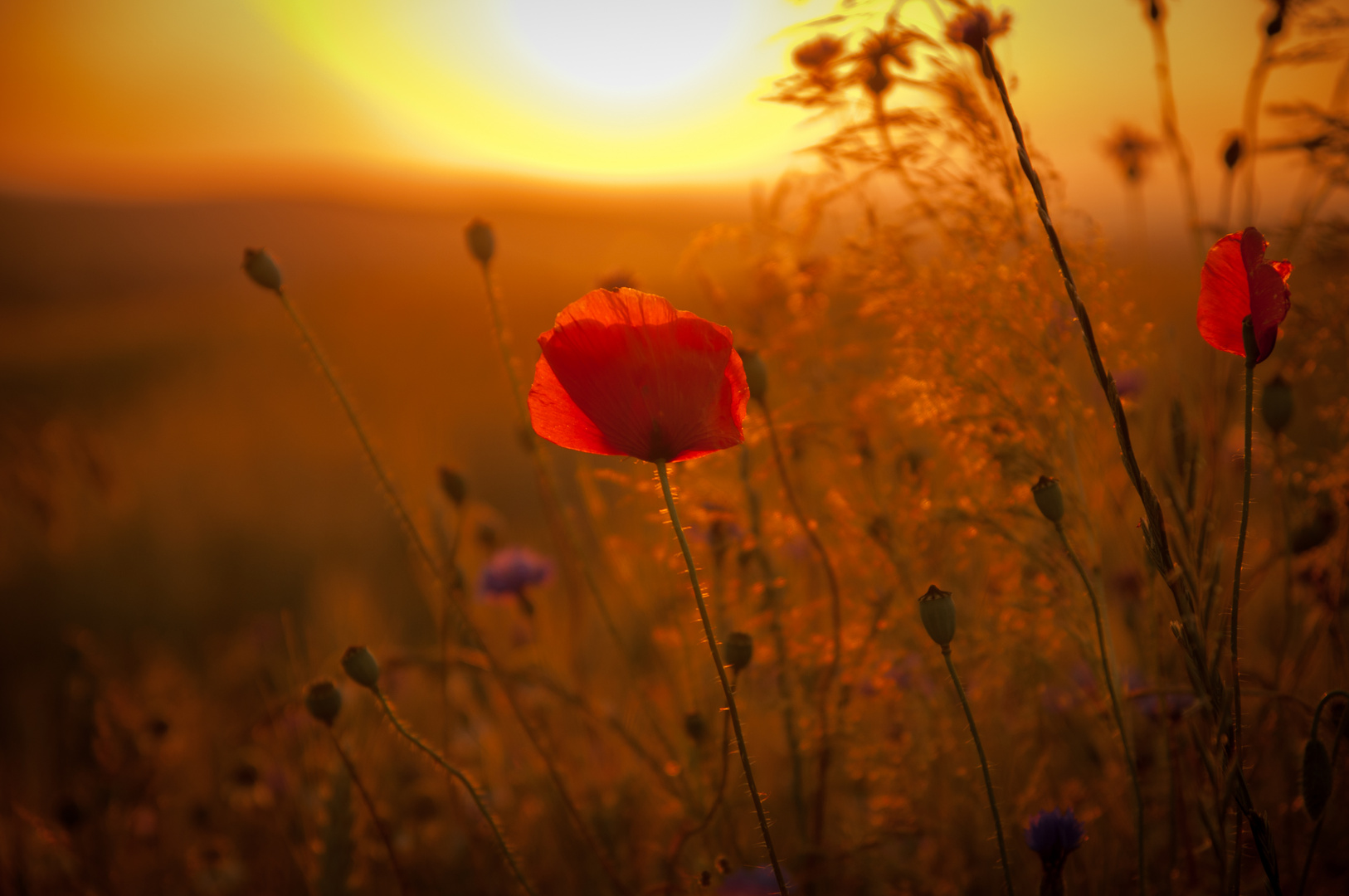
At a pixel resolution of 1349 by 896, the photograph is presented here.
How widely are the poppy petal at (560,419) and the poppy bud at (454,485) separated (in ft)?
1.73

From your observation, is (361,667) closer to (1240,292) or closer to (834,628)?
(834,628)

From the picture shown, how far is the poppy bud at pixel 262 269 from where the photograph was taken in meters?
0.87

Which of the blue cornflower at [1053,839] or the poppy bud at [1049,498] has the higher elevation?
the poppy bud at [1049,498]

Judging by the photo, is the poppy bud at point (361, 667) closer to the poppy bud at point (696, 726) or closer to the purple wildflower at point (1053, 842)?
the poppy bud at point (696, 726)

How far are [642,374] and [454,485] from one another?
0.59 m

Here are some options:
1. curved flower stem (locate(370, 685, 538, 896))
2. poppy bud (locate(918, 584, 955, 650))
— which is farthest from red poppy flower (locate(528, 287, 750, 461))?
curved flower stem (locate(370, 685, 538, 896))

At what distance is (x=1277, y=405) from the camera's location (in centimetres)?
78

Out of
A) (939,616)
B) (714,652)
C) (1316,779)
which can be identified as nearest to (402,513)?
(714,652)

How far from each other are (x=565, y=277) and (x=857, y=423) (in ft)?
30.3

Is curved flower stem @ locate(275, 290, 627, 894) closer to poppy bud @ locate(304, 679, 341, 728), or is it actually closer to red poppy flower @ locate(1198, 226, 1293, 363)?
poppy bud @ locate(304, 679, 341, 728)

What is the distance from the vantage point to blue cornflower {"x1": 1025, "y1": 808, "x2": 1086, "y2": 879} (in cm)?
67

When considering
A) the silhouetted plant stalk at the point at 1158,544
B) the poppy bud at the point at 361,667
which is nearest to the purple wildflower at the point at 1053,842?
the silhouetted plant stalk at the point at 1158,544

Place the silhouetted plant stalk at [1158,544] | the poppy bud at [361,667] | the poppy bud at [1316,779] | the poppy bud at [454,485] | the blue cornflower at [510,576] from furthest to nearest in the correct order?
1. the blue cornflower at [510,576]
2. the poppy bud at [454,485]
3. the poppy bud at [361,667]
4. the poppy bud at [1316,779]
5. the silhouetted plant stalk at [1158,544]

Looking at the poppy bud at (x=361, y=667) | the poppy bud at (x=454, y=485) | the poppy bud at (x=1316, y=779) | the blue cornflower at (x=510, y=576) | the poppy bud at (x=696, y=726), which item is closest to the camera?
the poppy bud at (x=1316, y=779)
